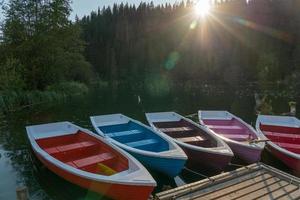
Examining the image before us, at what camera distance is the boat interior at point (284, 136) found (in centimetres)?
916

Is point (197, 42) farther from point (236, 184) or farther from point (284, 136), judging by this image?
point (236, 184)

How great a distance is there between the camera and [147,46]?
235 feet

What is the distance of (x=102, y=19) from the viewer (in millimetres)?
79562

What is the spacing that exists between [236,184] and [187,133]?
4337 mm

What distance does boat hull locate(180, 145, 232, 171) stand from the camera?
25.8 ft

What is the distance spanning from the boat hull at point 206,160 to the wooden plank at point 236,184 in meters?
1.17

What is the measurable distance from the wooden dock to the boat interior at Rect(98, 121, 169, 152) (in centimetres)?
243

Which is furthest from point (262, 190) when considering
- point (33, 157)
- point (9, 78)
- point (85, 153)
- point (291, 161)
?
point (9, 78)

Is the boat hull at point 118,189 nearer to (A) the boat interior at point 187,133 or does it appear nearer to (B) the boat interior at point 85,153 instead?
A: (B) the boat interior at point 85,153

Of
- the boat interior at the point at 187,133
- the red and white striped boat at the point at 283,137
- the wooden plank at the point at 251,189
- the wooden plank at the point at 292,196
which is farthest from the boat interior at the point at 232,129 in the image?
the wooden plank at the point at 292,196

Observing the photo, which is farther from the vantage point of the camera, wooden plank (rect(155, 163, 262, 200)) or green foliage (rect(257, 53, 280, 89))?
green foliage (rect(257, 53, 280, 89))

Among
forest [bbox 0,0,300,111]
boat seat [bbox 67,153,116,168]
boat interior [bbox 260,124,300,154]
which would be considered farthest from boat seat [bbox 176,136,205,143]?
forest [bbox 0,0,300,111]

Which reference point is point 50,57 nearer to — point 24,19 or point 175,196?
point 24,19

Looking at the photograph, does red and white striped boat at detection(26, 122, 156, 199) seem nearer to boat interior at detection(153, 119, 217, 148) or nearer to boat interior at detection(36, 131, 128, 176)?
boat interior at detection(36, 131, 128, 176)
